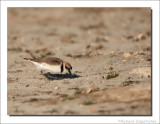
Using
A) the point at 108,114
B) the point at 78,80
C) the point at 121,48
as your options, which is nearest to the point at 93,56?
the point at 121,48

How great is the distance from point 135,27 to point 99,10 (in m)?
4.88

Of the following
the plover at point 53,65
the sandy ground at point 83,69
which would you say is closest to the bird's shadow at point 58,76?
the sandy ground at point 83,69

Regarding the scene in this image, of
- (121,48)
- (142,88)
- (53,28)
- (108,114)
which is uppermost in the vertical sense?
(53,28)

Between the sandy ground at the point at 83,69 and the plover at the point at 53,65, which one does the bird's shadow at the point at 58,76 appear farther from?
the plover at the point at 53,65

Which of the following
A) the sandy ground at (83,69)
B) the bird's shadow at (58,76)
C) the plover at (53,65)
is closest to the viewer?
the sandy ground at (83,69)

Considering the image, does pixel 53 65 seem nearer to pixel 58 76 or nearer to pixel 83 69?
pixel 58 76

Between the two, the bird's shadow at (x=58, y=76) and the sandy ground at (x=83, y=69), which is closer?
the sandy ground at (x=83, y=69)

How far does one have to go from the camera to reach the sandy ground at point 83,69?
672 centimetres

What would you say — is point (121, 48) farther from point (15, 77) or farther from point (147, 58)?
point (15, 77)

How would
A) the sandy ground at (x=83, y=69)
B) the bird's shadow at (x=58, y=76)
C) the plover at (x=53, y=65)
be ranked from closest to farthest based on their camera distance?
1. the sandy ground at (x=83, y=69)
2. the plover at (x=53, y=65)
3. the bird's shadow at (x=58, y=76)

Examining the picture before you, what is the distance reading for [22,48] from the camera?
1425 cm

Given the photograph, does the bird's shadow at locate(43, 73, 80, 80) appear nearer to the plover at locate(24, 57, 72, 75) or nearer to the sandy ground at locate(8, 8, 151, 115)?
the sandy ground at locate(8, 8, 151, 115)

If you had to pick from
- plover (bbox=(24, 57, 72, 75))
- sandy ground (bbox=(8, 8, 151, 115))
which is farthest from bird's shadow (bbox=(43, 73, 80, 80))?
plover (bbox=(24, 57, 72, 75))

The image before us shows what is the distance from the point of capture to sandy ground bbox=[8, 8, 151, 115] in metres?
6.72
